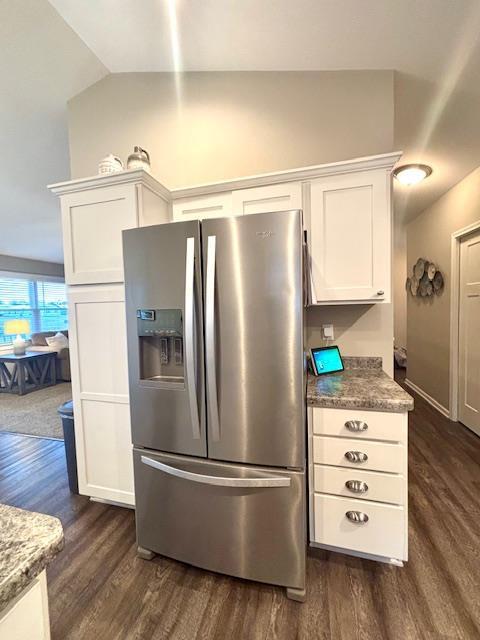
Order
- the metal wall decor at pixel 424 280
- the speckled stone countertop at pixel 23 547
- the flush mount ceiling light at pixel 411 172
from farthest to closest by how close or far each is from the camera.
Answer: the metal wall decor at pixel 424 280, the flush mount ceiling light at pixel 411 172, the speckled stone countertop at pixel 23 547

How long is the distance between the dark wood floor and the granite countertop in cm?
88

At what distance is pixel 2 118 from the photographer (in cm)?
258

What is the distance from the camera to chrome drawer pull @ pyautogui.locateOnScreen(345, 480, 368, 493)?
4.86 ft

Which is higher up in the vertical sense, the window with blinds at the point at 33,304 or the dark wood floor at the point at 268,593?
the window with blinds at the point at 33,304

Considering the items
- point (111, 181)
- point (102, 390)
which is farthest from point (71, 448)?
point (111, 181)

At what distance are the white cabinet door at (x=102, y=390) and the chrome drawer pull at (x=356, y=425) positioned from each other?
1367 mm

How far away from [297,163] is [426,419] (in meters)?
3.21

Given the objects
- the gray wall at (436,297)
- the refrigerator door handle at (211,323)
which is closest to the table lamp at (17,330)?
the refrigerator door handle at (211,323)

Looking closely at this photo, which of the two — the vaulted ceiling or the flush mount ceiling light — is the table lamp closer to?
the vaulted ceiling

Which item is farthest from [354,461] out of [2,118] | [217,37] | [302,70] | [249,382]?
[2,118]

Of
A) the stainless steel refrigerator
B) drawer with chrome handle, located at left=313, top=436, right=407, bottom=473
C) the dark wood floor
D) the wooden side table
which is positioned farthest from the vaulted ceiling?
the wooden side table

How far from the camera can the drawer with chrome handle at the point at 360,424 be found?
4.74 ft

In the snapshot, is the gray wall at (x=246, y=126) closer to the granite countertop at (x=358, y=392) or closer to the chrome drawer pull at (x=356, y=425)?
the granite countertop at (x=358, y=392)

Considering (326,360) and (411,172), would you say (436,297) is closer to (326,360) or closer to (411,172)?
(411,172)
